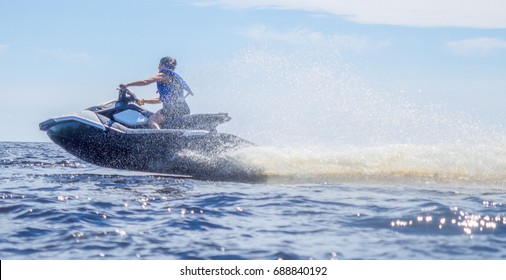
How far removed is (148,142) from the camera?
43.1 ft

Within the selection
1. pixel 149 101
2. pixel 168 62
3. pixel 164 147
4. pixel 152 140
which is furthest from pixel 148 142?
pixel 168 62

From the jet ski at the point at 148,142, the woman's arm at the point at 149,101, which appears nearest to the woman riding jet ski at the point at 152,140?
the jet ski at the point at 148,142

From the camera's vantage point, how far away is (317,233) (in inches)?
278

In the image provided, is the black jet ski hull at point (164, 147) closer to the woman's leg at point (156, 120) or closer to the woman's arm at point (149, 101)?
the woman's leg at point (156, 120)

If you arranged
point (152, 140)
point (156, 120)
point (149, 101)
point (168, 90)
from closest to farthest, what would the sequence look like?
point (152, 140), point (156, 120), point (168, 90), point (149, 101)

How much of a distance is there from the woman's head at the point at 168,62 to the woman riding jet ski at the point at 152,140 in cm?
17

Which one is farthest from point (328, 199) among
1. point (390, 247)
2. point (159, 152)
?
point (159, 152)

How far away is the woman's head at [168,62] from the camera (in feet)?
44.9

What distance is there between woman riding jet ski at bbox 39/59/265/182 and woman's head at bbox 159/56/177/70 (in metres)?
0.17

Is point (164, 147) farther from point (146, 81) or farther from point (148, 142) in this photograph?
point (146, 81)

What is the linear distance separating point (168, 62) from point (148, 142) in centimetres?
172

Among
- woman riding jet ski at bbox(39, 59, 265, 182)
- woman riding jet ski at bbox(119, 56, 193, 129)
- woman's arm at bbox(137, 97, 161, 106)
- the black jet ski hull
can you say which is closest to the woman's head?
woman riding jet ski at bbox(119, 56, 193, 129)

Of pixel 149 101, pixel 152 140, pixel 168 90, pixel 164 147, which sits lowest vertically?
pixel 164 147

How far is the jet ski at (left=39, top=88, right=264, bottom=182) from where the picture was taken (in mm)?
13047
